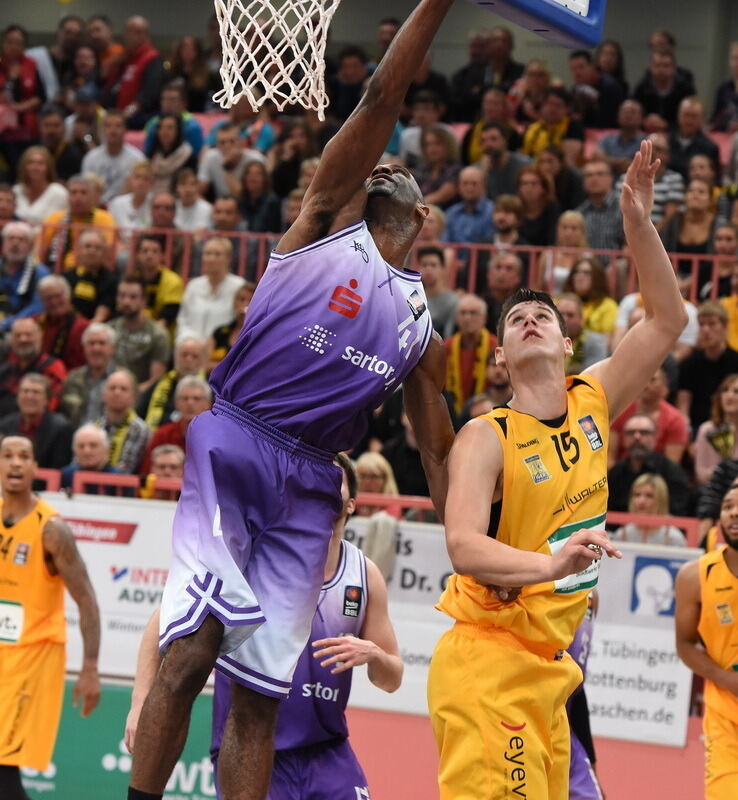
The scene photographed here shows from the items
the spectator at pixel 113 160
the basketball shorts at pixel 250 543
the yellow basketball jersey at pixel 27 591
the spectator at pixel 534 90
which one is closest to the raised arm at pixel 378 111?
the basketball shorts at pixel 250 543

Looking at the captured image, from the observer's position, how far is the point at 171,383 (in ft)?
40.0

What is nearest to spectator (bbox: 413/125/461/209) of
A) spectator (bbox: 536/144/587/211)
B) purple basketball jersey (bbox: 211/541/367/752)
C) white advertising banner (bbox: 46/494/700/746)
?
spectator (bbox: 536/144/587/211)

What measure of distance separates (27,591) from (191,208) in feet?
21.5

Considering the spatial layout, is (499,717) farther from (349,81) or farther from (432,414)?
(349,81)

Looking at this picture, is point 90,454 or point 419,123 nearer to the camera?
point 90,454

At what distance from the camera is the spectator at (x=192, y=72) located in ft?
59.9

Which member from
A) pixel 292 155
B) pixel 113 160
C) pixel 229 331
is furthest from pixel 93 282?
pixel 113 160

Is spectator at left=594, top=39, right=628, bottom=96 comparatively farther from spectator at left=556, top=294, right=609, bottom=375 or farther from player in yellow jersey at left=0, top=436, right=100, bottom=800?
player in yellow jersey at left=0, top=436, right=100, bottom=800

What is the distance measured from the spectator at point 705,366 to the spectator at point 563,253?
1.37 m

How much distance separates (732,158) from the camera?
46.2ft

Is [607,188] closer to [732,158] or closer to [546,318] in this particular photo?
[732,158]

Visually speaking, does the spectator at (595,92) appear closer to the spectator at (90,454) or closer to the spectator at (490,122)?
the spectator at (490,122)

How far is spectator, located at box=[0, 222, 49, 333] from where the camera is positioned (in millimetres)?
13438

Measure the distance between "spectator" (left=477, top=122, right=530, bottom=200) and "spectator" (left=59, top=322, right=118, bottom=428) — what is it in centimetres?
405
